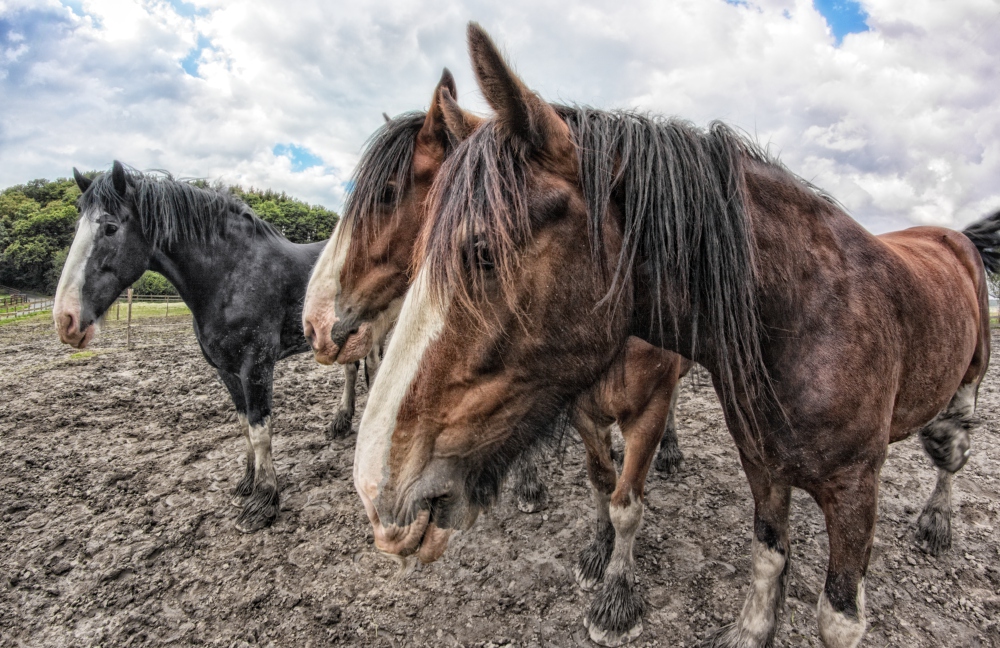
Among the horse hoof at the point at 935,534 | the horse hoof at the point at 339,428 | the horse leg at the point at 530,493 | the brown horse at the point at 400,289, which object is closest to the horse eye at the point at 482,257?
the brown horse at the point at 400,289

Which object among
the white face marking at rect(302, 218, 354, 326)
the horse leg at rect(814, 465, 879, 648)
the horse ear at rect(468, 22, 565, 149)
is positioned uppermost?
the horse ear at rect(468, 22, 565, 149)

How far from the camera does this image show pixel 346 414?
536 centimetres

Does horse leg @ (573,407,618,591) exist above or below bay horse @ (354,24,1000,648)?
below

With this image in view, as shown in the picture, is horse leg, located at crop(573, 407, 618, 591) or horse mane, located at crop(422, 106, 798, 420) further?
horse leg, located at crop(573, 407, 618, 591)

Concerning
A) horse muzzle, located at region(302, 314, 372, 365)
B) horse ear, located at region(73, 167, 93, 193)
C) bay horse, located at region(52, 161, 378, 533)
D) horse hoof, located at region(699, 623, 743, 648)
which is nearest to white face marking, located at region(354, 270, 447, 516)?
horse muzzle, located at region(302, 314, 372, 365)

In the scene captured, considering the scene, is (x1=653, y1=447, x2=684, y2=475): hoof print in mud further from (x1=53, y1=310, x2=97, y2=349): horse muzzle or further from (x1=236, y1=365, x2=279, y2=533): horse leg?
(x1=53, y1=310, x2=97, y2=349): horse muzzle

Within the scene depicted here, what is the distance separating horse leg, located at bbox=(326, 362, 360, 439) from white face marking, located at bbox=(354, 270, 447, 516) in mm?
4314

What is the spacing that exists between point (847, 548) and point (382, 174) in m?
2.78

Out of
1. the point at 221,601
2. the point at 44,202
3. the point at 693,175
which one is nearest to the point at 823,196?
the point at 693,175

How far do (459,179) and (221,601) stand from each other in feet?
9.97

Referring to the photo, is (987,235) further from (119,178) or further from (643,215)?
(119,178)

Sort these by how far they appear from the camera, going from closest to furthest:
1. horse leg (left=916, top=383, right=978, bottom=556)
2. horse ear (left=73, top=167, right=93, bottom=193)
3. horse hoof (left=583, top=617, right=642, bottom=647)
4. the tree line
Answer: horse hoof (left=583, top=617, right=642, bottom=647) < horse leg (left=916, top=383, right=978, bottom=556) < horse ear (left=73, top=167, right=93, bottom=193) < the tree line

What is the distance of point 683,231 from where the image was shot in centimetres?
123

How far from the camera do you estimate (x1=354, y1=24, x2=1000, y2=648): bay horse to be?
1107mm
